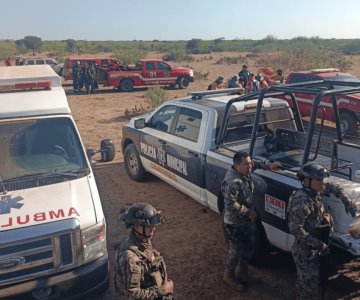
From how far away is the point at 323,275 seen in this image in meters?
4.05

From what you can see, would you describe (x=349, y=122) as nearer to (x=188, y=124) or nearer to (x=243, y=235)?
(x=188, y=124)

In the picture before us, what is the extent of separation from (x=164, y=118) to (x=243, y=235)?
3.15 meters

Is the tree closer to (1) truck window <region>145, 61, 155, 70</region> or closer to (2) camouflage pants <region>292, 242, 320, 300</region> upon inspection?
(1) truck window <region>145, 61, 155, 70</region>

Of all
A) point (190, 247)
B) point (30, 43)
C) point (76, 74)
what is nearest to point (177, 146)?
point (190, 247)

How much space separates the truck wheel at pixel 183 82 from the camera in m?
22.3

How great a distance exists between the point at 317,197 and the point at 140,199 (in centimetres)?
415

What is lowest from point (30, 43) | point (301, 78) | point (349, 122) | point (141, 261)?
point (349, 122)

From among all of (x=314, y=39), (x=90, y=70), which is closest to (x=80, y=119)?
(x=90, y=70)

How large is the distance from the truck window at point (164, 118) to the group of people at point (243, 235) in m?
2.46

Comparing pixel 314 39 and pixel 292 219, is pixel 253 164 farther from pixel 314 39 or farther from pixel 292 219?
pixel 314 39

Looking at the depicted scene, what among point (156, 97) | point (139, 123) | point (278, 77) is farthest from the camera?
point (156, 97)

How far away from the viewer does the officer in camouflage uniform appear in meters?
3.61

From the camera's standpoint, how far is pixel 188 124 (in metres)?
6.29

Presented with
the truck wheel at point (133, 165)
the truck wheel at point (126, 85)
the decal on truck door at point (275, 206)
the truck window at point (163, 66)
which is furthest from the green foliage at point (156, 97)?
the decal on truck door at point (275, 206)
